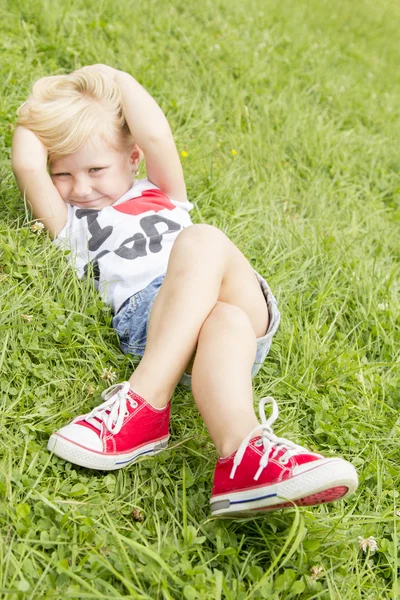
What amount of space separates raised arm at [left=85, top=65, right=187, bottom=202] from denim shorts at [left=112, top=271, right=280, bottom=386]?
0.49 meters

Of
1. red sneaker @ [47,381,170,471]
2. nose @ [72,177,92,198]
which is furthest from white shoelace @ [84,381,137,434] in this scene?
nose @ [72,177,92,198]

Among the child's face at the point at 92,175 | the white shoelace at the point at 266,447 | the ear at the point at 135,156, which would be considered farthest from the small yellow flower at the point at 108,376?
the ear at the point at 135,156

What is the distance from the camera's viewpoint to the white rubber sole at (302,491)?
156cm

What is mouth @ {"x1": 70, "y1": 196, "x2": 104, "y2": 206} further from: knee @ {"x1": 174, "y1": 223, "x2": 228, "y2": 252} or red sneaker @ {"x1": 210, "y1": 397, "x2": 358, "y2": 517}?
red sneaker @ {"x1": 210, "y1": 397, "x2": 358, "y2": 517}

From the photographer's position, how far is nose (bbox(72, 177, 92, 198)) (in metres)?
2.46

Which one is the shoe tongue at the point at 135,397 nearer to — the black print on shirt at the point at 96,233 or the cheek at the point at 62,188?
the black print on shirt at the point at 96,233

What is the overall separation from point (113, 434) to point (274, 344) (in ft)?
3.04

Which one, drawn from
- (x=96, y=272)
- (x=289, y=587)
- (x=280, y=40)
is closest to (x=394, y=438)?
(x=289, y=587)

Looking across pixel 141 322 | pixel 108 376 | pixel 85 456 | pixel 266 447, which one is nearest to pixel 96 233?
pixel 141 322

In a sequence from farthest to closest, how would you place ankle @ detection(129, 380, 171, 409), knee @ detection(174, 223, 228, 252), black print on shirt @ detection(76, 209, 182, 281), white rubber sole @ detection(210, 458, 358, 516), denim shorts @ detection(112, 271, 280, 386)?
black print on shirt @ detection(76, 209, 182, 281)
denim shorts @ detection(112, 271, 280, 386)
knee @ detection(174, 223, 228, 252)
ankle @ detection(129, 380, 171, 409)
white rubber sole @ detection(210, 458, 358, 516)

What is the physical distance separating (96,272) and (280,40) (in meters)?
3.61

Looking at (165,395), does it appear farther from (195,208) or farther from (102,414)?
(195,208)

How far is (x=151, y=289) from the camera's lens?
2262 millimetres

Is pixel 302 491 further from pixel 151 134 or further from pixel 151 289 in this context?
pixel 151 134
